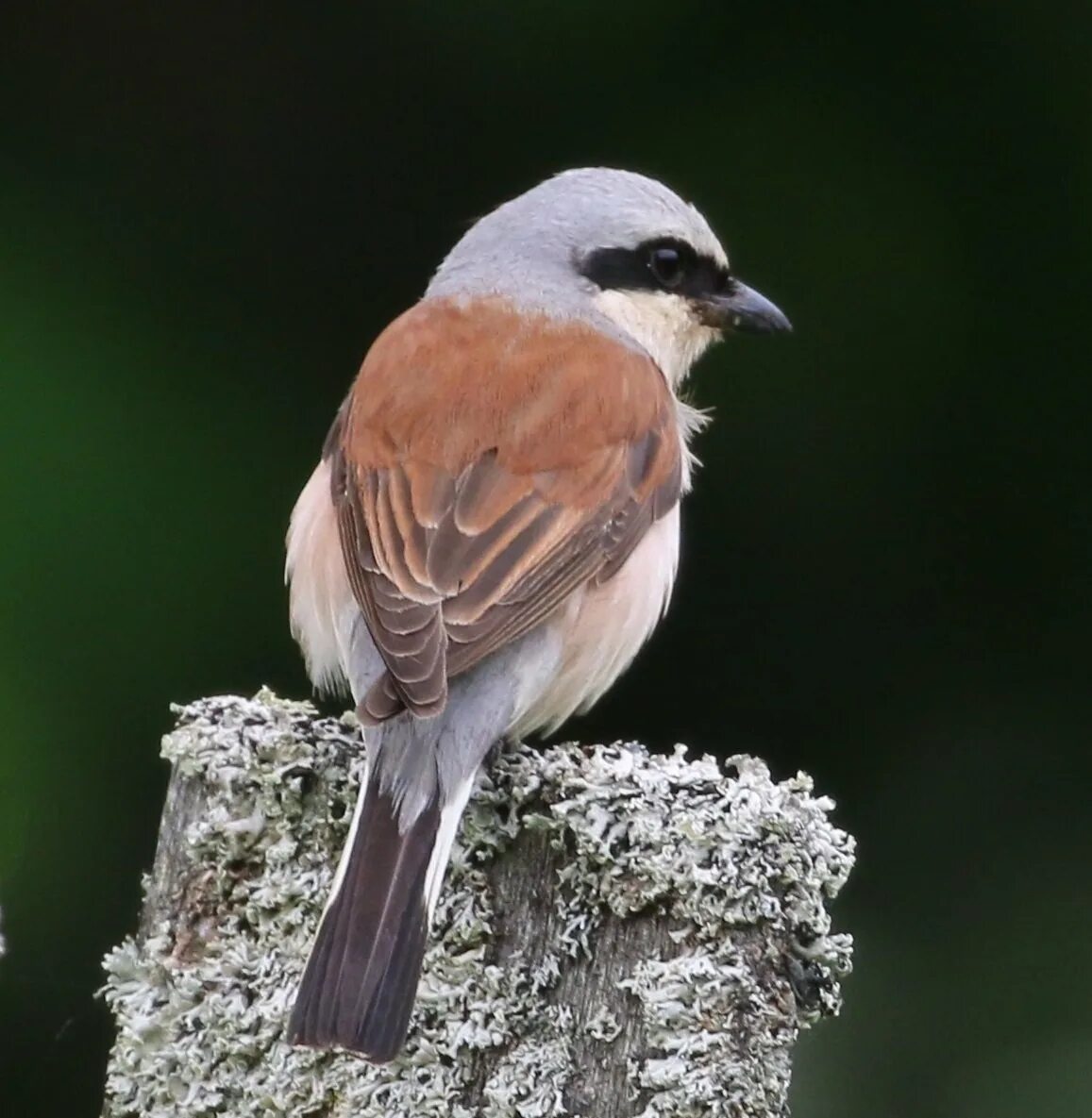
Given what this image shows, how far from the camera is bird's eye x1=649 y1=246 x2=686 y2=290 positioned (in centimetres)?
398

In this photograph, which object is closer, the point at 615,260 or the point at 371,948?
the point at 371,948

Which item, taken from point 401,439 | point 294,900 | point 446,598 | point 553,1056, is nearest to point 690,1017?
point 553,1056

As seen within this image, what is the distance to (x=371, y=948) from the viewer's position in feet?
7.03

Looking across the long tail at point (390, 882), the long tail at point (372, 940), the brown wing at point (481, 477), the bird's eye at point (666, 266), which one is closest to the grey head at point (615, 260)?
the bird's eye at point (666, 266)

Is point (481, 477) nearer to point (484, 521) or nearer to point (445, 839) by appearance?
point (484, 521)

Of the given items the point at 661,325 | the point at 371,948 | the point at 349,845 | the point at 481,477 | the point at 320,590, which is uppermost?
the point at 661,325

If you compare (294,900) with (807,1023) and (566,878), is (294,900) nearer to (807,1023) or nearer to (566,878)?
(566,878)

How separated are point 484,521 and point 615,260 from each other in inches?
46.8

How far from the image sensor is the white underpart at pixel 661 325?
394 centimetres

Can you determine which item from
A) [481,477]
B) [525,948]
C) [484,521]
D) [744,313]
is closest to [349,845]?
A: [525,948]

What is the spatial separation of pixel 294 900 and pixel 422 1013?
223mm

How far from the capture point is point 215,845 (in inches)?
90.8

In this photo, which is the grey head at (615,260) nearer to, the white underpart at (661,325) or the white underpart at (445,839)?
the white underpart at (661,325)

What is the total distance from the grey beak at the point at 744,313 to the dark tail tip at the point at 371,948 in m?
2.01
